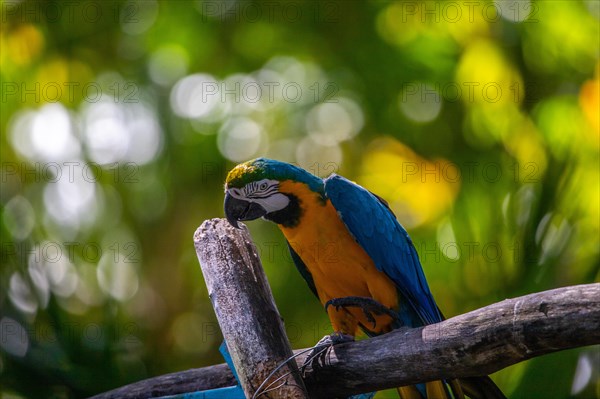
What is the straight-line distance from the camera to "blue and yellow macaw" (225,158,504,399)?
8.90 feet

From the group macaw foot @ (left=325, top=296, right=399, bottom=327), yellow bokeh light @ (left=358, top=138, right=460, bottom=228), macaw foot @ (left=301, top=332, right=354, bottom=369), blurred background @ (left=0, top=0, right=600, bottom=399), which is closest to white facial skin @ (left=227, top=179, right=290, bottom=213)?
macaw foot @ (left=325, top=296, right=399, bottom=327)

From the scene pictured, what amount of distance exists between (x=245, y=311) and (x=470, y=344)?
0.75 metres

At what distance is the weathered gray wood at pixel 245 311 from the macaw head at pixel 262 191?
20cm

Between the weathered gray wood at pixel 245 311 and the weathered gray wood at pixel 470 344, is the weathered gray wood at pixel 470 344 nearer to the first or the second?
the weathered gray wood at pixel 470 344

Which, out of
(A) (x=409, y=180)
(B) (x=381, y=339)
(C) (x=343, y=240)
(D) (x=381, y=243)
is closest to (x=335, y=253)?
(C) (x=343, y=240)

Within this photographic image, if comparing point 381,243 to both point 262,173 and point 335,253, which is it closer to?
point 335,253

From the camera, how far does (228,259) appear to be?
95.7 inches

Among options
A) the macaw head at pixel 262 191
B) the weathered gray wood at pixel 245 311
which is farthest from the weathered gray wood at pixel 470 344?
the macaw head at pixel 262 191

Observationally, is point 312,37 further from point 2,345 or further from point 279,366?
point 279,366

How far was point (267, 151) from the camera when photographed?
4977 mm

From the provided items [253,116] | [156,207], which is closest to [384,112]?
[253,116]

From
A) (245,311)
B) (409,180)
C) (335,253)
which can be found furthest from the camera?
(409,180)

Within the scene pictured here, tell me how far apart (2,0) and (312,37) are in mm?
2237

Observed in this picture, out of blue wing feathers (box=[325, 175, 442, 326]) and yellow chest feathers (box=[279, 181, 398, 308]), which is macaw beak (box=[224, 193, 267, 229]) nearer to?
yellow chest feathers (box=[279, 181, 398, 308])
